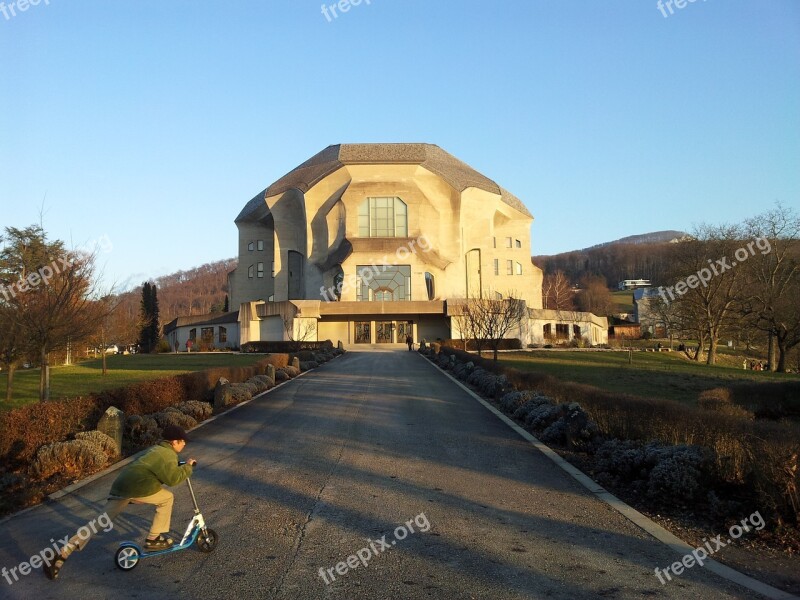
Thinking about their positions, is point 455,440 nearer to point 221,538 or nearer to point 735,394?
point 221,538

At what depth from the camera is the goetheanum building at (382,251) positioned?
62.0 metres

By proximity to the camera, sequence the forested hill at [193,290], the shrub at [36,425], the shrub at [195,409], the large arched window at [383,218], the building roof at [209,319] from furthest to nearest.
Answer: the forested hill at [193,290] < the building roof at [209,319] < the large arched window at [383,218] < the shrub at [195,409] < the shrub at [36,425]

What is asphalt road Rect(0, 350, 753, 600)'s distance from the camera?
508cm

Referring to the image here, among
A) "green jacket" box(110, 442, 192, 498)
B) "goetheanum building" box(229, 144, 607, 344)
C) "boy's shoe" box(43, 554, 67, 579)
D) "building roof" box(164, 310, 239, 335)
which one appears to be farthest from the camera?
"building roof" box(164, 310, 239, 335)

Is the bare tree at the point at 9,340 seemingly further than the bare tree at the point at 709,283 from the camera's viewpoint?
No

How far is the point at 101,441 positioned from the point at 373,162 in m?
57.6

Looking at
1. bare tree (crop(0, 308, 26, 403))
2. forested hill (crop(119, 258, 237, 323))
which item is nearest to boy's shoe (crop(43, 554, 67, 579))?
bare tree (crop(0, 308, 26, 403))

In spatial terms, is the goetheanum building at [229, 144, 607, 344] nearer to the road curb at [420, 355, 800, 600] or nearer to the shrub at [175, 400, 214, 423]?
the shrub at [175, 400, 214, 423]

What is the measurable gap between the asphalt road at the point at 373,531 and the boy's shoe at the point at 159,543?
0.16m

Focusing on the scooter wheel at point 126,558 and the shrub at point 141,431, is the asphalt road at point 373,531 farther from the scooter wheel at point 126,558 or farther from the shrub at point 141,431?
the shrub at point 141,431

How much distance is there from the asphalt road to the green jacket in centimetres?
65

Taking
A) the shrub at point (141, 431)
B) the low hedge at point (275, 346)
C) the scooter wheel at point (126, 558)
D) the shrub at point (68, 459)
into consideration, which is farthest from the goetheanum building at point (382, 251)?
the scooter wheel at point (126, 558)

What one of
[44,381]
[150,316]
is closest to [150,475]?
[44,381]

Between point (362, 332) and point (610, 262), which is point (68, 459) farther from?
point (610, 262)
